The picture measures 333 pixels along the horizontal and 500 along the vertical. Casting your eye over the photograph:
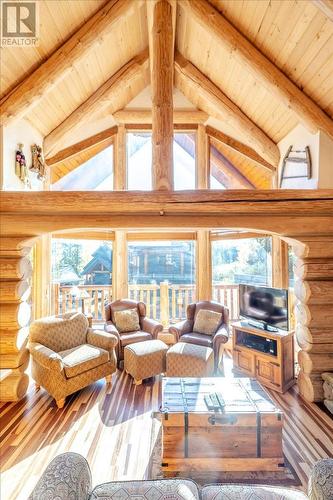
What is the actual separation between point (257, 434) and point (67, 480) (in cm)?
164

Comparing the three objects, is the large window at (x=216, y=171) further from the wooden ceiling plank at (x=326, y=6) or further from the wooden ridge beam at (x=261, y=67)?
the wooden ceiling plank at (x=326, y=6)

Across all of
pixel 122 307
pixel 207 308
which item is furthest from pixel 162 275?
pixel 207 308

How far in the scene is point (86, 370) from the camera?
3.30 m

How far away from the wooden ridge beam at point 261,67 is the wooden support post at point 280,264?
1983 millimetres

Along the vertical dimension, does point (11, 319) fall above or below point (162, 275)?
below

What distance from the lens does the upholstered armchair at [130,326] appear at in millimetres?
4105

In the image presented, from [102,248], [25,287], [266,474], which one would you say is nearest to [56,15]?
[25,287]

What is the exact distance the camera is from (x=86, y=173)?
16.4ft

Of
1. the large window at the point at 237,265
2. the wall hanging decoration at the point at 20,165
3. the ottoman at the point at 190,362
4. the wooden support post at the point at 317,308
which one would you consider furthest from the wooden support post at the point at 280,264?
the wall hanging decoration at the point at 20,165

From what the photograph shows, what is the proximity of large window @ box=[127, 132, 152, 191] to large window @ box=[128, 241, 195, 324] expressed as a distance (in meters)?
1.19

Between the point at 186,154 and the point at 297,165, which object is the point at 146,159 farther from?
the point at 297,165

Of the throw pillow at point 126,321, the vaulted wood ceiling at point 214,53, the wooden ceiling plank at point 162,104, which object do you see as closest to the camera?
the vaulted wood ceiling at point 214,53

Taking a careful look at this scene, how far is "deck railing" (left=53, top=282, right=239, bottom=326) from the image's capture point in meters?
5.39

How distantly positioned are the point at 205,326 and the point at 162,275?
1566mm
